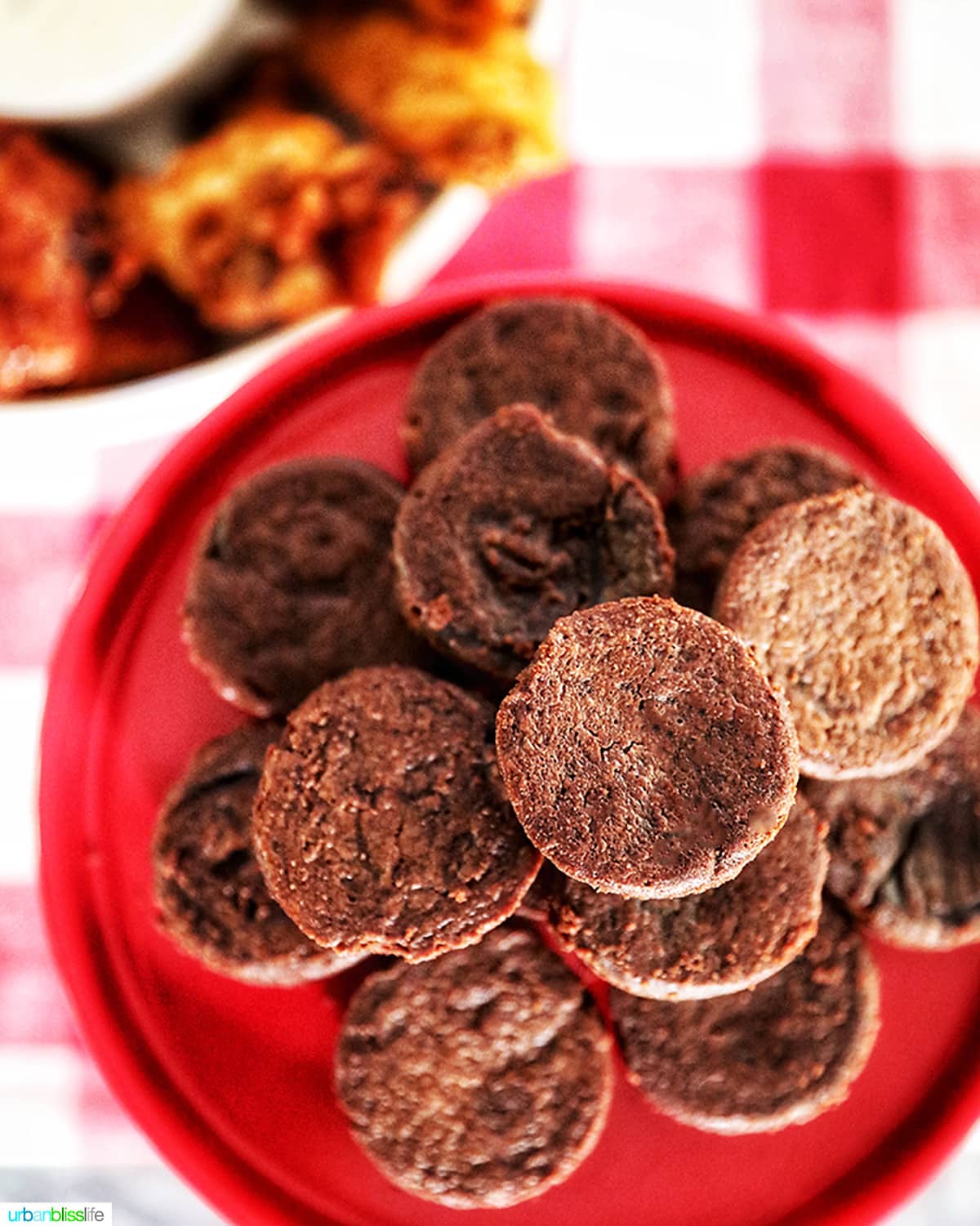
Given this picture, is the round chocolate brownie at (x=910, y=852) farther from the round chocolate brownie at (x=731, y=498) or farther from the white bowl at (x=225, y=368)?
the white bowl at (x=225, y=368)

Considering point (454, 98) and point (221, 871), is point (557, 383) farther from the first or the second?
point (221, 871)

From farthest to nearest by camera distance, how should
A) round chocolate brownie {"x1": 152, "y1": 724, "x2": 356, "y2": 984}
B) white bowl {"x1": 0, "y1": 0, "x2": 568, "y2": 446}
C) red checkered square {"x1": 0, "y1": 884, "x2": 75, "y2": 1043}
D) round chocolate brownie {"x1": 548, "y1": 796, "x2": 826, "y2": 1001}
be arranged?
red checkered square {"x1": 0, "y1": 884, "x2": 75, "y2": 1043} → white bowl {"x1": 0, "y1": 0, "x2": 568, "y2": 446} → round chocolate brownie {"x1": 152, "y1": 724, "x2": 356, "y2": 984} → round chocolate brownie {"x1": 548, "y1": 796, "x2": 826, "y2": 1001}

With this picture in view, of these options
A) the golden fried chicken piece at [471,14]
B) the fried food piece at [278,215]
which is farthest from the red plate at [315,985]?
the golden fried chicken piece at [471,14]

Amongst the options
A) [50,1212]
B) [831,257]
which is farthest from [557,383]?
[50,1212]

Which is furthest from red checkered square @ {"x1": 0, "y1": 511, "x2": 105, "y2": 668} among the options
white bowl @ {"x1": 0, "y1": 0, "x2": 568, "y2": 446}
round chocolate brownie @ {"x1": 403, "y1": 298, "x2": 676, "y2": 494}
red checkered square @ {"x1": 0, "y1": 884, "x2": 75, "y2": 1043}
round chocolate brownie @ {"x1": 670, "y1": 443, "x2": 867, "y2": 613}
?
round chocolate brownie @ {"x1": 670, "y1": 443, "x2": 867, "y2": 613}

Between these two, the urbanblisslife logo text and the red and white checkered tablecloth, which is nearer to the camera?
the urbanblisslife logo text

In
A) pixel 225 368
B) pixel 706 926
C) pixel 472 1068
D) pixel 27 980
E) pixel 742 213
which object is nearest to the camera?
pixel 706 926

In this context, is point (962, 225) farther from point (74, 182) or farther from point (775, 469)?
point (74, 182)

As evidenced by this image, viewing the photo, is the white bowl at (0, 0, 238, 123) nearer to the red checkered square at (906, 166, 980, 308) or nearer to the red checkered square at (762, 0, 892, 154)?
the red checkered square at (762, 0, 892, 154)
